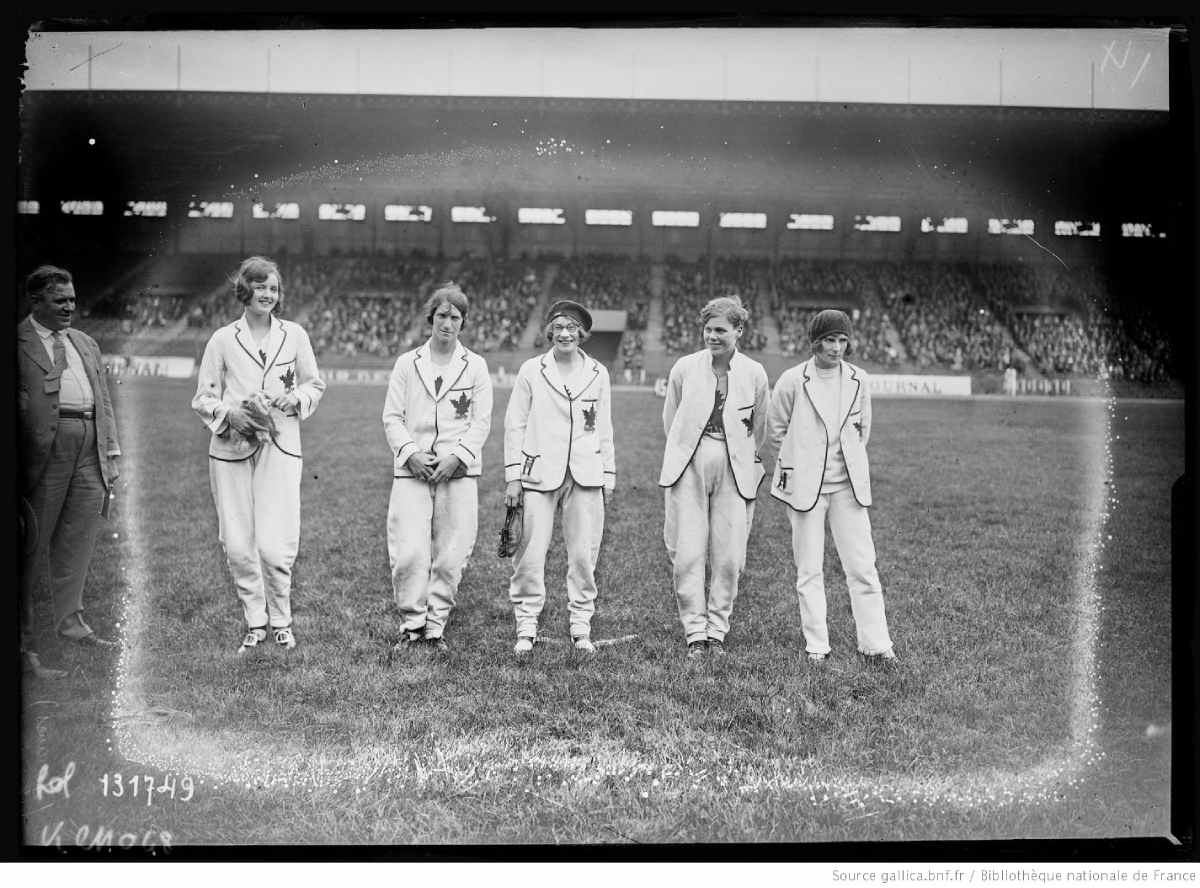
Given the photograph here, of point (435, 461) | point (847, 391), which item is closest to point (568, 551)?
point (435, 461)

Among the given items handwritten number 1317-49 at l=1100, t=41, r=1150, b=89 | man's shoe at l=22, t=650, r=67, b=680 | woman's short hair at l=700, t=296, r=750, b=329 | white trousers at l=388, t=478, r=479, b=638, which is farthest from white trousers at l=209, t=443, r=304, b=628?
handwritten number 1317-49 at l=1100, t=41, r=1150, b=89

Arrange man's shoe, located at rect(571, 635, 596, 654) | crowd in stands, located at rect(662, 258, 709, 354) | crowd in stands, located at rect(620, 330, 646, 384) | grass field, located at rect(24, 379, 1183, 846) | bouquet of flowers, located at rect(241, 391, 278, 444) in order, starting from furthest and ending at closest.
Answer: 1. crowd in stands, located at rect(620, 330, 646, 384)
2. crowd in stands, located at rect(662, 258, 709, 354)
3. man's shoe, located at rect(571, 635, 596, 654)
4. bouquet of flowers, located at rect(241, 391, 278, 444)
5. grass field, located at rect(24, 379, 1183, 846)

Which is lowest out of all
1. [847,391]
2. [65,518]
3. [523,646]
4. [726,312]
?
[523,646]

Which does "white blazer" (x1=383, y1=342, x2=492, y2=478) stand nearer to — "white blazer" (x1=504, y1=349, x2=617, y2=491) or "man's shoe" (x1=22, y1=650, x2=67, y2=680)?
"white blazer" (x1=504, y1=349, x2=617, y2=491)

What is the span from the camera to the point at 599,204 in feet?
13.6

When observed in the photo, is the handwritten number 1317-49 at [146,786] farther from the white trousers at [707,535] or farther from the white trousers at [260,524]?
the white trousers at [707,535]

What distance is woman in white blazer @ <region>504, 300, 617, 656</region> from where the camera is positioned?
3.90m

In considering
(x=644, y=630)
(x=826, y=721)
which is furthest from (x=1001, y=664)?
(x=644, y=630)

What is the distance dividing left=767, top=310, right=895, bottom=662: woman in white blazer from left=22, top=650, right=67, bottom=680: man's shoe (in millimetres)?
3923

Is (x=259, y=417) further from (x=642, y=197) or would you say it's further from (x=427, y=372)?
(x=642, y=197)

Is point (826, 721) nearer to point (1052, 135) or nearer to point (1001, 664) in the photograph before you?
point (1001, 664)

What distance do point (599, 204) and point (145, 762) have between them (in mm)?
3743

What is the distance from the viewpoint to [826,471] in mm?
3910

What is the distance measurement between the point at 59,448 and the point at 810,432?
3872mm
